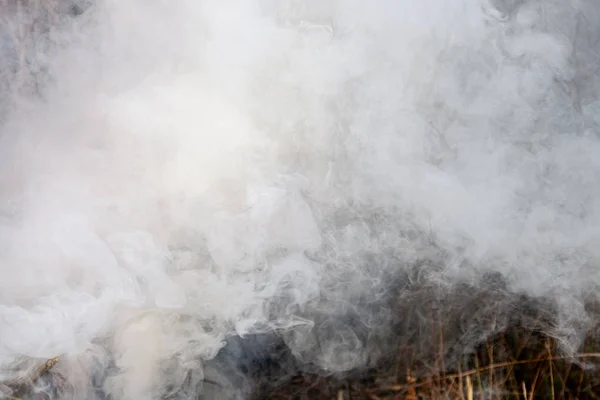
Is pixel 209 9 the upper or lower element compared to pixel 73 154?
upper

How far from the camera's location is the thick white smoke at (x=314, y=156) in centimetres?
184

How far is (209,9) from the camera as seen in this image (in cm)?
189

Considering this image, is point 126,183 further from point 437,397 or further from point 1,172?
point 437,397

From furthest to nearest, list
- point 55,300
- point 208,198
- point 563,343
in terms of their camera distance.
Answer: point 563,343
point 208,198
point 55,300

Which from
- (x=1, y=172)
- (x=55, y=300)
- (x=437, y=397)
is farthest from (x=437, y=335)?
(x=1, y=172)

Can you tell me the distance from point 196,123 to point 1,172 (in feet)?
2.33

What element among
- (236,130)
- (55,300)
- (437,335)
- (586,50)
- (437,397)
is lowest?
(437,397)

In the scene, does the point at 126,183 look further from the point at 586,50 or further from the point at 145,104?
the point at 586,50

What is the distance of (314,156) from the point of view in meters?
1.89

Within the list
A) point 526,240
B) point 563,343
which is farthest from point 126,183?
point 563,343

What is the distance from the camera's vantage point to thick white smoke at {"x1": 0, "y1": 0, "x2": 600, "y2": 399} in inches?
72.4

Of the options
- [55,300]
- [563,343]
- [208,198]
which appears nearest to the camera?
[55,300]

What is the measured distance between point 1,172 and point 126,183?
0.46m

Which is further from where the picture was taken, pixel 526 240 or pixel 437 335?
pixel 437 335
